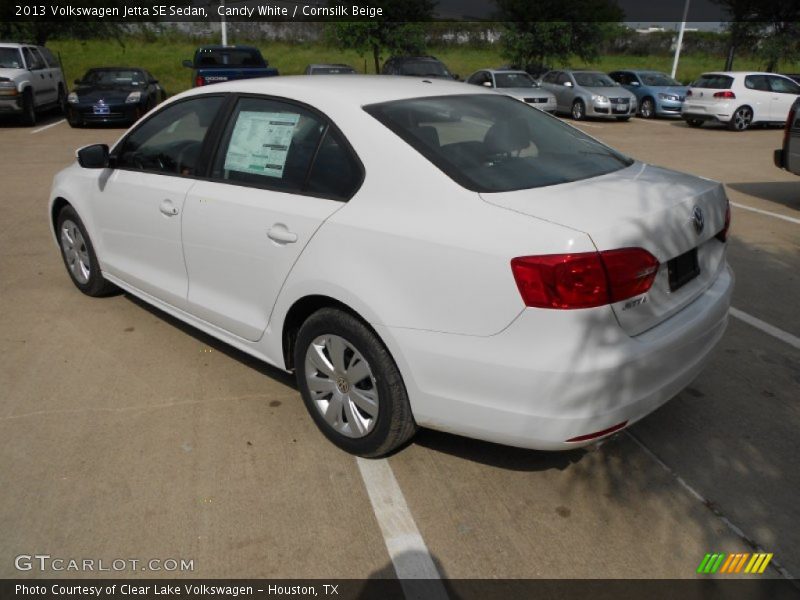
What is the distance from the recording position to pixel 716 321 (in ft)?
9.73

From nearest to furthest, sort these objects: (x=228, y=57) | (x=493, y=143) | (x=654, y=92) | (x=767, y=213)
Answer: (x=493, y=143)
(x=767, y=213)
(x=228, y=57)
(x=654, y=92)

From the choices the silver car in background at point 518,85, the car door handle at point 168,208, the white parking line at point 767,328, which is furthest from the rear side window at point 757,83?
the car door handle at point 168,208

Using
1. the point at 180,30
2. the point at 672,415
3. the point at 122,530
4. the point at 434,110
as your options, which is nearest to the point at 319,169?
the point at 434,110

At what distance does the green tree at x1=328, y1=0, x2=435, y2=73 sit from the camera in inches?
1033

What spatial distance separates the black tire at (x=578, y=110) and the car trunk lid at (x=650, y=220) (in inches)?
667

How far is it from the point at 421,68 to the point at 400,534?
17.3m

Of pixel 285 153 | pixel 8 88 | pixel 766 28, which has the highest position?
pixel 766 28

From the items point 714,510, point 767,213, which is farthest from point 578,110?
point 714,510

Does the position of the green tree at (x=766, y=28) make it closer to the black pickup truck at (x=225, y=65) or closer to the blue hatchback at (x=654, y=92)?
the blue hatchback at (x=654, y=92)

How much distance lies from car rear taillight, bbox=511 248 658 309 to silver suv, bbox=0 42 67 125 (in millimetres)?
16016

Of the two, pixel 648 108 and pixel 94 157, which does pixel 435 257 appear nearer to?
pixel 94 157

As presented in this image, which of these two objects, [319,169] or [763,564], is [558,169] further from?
[763,564]

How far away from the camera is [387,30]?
26.5 meters

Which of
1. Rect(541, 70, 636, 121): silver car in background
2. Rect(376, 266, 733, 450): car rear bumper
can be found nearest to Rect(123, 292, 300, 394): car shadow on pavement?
Rect(376, 266, 733, 450): car rear bumper
